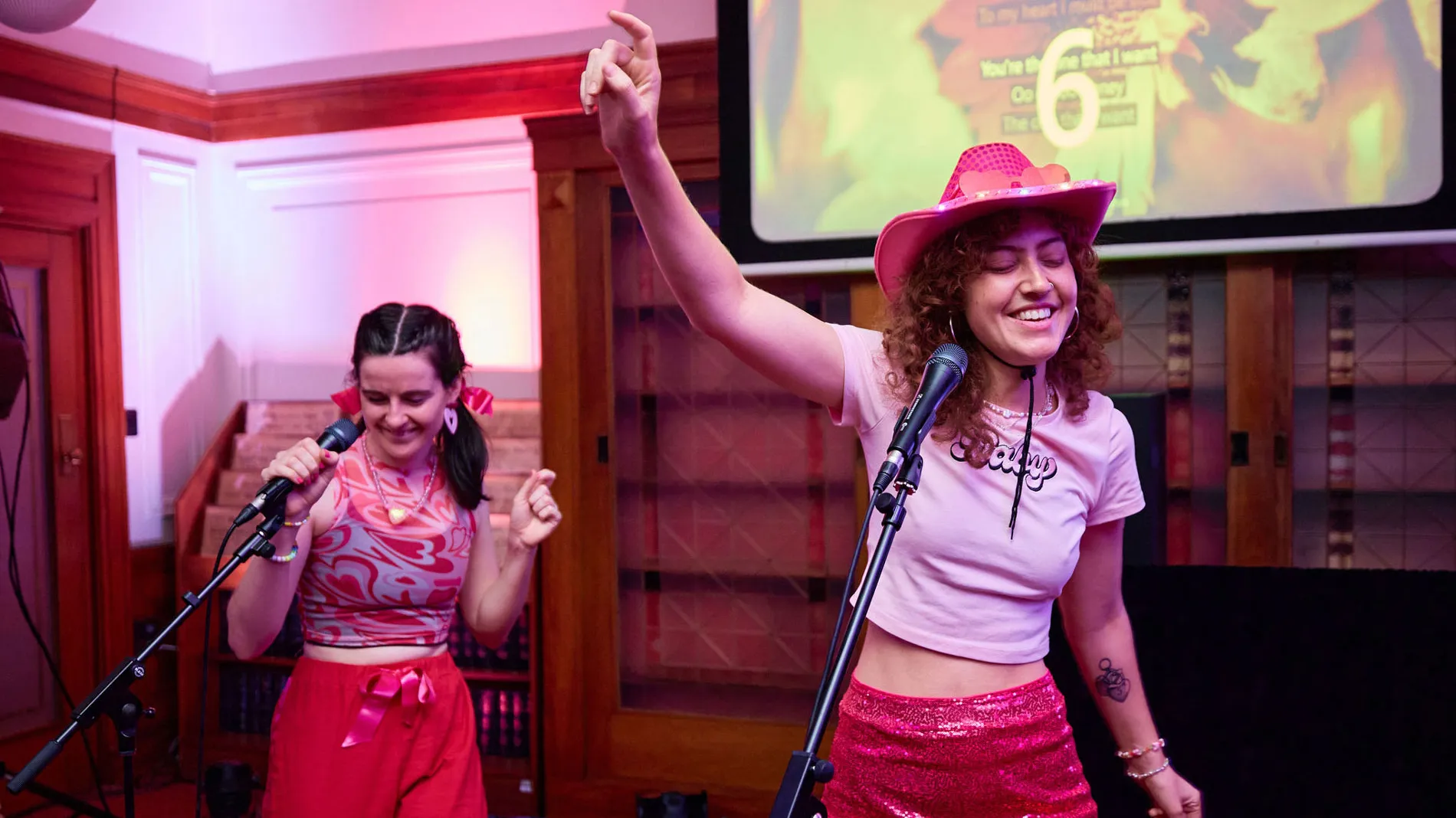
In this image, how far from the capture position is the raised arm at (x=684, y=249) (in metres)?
1.00

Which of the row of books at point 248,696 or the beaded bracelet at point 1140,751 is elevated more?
the beaded bracelet at point 1140,751

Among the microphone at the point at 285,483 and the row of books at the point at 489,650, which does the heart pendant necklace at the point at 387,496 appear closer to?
the microphone at the point at 285,483

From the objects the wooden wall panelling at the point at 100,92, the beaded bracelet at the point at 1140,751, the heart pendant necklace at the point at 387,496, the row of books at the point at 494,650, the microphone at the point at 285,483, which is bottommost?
the row of books at the point at 494,650

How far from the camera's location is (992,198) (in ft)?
3.99

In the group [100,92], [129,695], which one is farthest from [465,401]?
[100,92]

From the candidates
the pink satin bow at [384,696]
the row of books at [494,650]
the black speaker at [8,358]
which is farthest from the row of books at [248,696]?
the pink satin bow at [384,696]

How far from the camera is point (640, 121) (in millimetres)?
1012

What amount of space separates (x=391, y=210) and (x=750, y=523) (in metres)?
1.76

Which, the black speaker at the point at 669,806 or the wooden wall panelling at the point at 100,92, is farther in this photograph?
the wooden wall panelling at the point at 100,92

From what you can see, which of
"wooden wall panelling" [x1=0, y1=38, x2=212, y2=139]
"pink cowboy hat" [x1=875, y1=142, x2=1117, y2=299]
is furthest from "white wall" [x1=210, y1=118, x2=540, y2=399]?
"pink cowboy hat" [x1=875, y1=142, x2=1117, y2=299]

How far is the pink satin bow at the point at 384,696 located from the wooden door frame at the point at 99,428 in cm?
228

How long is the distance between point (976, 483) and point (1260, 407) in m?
1.70

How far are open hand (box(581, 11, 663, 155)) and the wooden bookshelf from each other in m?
2.31

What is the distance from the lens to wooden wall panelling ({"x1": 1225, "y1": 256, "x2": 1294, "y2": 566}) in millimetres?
2584
